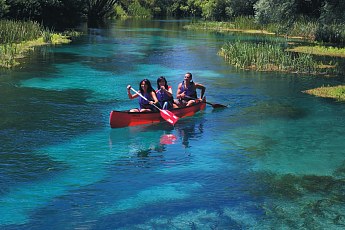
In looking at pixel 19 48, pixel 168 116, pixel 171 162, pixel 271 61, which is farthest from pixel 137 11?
pixel 171 162

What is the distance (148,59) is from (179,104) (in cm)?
1823

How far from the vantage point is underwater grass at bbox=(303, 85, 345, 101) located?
23031 millimetres

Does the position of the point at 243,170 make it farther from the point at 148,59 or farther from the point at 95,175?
the point at 148,59

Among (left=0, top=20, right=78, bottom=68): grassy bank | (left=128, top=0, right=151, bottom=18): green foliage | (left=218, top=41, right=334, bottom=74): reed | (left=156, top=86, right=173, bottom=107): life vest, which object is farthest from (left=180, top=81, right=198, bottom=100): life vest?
(left=128, top=0, right=151, bottom=18): green foliage

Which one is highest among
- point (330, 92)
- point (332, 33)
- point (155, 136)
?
point (332, 33)

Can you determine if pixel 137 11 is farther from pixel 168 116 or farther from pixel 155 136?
pixel 155 136

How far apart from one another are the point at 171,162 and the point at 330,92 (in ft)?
42.6

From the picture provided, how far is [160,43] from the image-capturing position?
4916 centimetres

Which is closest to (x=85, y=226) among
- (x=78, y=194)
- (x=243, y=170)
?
(x=78, y=194)

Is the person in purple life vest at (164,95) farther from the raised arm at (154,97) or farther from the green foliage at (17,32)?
the green foliage at (17,32)

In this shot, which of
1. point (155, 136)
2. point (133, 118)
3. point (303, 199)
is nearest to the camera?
point (303, 199)

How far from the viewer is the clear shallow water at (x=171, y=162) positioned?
10.3 meters

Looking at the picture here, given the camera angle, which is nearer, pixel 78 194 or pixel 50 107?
pixel 78 194

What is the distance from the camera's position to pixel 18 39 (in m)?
40.7
